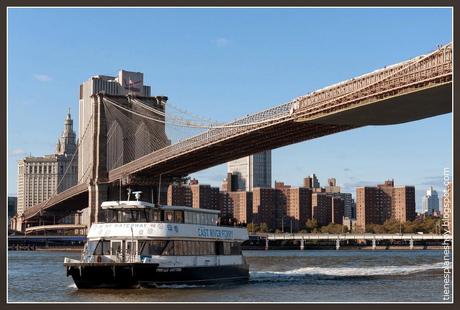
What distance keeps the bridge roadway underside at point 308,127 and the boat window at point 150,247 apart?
13.1 meters

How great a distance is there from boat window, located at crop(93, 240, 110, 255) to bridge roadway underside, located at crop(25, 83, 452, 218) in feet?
47.8

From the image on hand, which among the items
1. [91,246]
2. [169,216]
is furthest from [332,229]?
[91,246]

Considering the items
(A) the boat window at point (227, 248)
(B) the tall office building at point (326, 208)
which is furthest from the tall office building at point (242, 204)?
(A) the boat window at point (227, 248)

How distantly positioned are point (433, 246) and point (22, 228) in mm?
60537

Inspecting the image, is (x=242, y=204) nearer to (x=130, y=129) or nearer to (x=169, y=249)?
(x=130, y=129)

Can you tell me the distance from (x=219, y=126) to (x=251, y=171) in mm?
110540

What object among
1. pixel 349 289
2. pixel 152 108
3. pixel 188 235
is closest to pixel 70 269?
pixel 188 235

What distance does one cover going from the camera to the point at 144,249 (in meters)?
31.2

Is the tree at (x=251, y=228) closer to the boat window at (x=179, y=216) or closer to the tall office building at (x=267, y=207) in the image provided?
the tall office building at (x=267, y=207)

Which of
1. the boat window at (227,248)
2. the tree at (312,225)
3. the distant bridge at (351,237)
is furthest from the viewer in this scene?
the tree at (312,225)

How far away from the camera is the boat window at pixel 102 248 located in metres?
31.6

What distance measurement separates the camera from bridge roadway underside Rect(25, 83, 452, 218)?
39250 mm

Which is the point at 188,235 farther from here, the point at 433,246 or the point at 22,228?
the point at 433,246

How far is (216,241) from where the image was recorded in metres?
35.2
